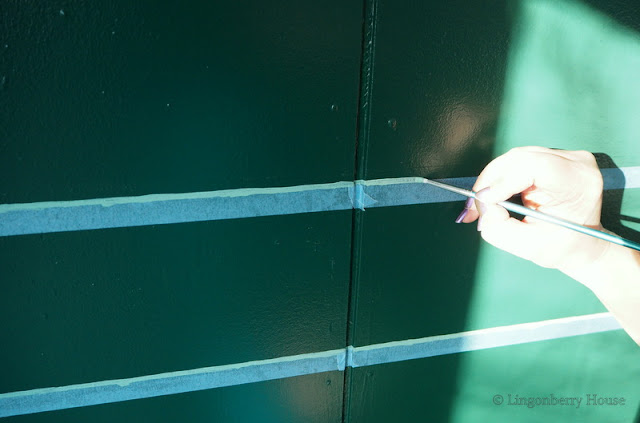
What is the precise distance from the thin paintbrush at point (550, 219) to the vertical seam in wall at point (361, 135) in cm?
14

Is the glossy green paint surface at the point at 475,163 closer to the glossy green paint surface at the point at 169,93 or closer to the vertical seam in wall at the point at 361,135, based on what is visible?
the vertical seam in wall at the point at 361,135

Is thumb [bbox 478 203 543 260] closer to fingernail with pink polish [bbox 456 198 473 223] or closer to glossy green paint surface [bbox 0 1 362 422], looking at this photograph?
fingernail with pink polish [bbox 456 198 473 223]

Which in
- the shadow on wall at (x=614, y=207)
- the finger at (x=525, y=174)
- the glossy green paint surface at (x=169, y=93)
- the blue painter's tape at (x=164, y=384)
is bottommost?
the blue painter's tape at (x=164, y=384)

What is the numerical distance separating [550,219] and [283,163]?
471mm

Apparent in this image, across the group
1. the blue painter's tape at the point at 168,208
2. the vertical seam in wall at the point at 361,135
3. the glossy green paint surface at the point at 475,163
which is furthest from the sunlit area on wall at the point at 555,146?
the blue painter's tape at the point at 168,208

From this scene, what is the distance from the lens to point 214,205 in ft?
3.07

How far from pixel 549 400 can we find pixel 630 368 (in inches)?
8.8

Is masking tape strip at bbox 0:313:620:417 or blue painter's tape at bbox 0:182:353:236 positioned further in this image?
masking tape strip at bbox 0:313:620:417

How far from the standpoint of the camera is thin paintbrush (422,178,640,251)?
830 millimetres

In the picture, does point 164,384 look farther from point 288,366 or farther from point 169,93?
point 169,93

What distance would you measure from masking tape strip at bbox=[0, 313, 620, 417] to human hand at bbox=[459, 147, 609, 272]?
9.3 inches

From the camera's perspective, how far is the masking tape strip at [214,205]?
88cm

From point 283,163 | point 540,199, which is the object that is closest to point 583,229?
point 540,199

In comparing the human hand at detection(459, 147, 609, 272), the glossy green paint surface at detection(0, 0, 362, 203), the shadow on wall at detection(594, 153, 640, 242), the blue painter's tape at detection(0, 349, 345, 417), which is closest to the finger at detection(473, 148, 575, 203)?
the human hand at detection(459, 147, 609, 272)
